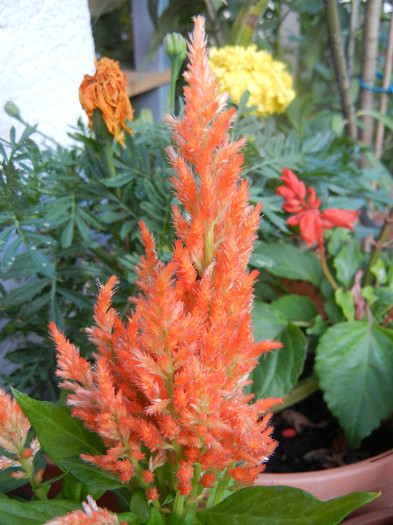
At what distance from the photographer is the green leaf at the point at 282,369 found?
674mm

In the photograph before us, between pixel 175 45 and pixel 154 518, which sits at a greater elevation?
pixel 175 45

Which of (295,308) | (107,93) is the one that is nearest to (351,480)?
(295,308)

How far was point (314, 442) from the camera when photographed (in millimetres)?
760

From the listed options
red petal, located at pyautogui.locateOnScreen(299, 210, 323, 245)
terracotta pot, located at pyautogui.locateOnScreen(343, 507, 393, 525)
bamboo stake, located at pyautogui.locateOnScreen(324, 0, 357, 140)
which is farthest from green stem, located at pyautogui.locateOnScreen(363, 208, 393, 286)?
terracotta pot, located at pyautogui.locateOnScreen(343, 507, 393, 525)

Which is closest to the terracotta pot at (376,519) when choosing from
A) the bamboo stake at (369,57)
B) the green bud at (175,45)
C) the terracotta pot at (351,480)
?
the terracotta pot at (351,480)

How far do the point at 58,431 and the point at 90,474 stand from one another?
37 millimetres

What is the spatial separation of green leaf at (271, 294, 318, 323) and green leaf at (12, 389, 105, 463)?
0.45m

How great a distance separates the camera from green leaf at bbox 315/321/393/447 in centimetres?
65

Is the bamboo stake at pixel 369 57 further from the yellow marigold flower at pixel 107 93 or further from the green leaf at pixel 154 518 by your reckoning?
the green leaf at pixel 154 518

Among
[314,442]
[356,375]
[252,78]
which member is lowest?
[314,442]

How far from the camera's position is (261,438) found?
0.29 meters

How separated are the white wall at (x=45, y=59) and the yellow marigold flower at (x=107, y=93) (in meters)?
0.14

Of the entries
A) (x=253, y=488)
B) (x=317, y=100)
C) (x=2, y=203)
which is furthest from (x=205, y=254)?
(x=317, y=100)

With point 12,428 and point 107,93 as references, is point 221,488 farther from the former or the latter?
point 107,93
